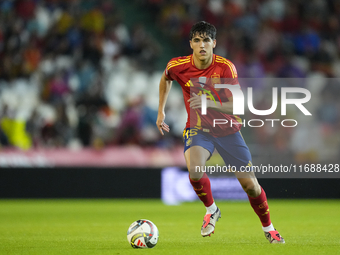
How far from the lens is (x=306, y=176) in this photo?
12.6 meters

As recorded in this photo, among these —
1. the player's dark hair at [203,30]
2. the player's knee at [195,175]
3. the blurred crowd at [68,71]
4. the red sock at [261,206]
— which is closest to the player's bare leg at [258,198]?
the red sock at [261,206]

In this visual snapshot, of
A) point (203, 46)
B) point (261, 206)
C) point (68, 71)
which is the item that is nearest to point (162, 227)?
point (261, 206)

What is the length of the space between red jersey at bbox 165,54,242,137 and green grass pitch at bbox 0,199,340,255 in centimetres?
125

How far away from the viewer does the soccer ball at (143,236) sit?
5527 millimetres

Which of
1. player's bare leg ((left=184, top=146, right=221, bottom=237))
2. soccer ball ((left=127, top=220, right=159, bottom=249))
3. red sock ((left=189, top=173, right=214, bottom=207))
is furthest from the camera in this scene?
red sock ((left=189, top=173, right=214, bottom=207))

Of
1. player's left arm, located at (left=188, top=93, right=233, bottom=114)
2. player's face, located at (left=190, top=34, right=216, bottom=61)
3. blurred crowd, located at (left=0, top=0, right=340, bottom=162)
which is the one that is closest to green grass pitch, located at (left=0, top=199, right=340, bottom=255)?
player's left arm, located at (left=188, top=93, right=233, bottom=114)

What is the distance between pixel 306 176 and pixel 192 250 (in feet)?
25.4

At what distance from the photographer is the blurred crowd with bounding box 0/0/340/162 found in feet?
42.0

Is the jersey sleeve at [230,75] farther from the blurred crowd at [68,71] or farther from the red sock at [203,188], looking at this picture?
the blurred crowd at [68,71]

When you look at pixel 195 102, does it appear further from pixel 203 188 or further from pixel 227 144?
pixel 203 188

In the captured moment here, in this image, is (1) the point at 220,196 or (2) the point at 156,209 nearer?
(2) the point at 156,209

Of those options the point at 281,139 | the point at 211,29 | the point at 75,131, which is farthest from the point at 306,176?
the point at 211,29

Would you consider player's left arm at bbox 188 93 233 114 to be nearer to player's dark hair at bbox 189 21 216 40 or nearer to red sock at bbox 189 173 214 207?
player's dark hair at bbox 189 21 216 40

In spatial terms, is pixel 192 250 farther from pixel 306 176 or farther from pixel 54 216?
pixel 306 176
